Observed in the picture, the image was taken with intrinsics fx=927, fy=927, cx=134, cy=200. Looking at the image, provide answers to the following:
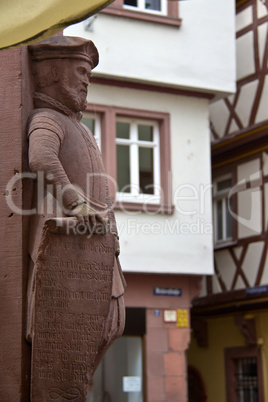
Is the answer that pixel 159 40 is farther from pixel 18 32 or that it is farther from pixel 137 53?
pixel 18 32

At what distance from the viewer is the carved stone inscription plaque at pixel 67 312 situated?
5.13 metres

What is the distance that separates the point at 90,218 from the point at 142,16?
1135 cm

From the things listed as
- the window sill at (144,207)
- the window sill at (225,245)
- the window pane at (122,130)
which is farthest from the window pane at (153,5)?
the window sill at (225,245)

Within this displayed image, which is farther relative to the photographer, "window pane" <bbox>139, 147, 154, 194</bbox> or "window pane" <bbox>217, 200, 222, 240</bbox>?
"window pane" <bbox>217, 200, 222, 240</bbox>

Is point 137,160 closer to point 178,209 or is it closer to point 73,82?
point 178,209

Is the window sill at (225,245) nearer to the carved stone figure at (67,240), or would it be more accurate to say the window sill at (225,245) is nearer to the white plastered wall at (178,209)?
the white plastered wall at (178,209)

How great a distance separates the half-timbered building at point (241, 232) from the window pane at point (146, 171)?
255cm

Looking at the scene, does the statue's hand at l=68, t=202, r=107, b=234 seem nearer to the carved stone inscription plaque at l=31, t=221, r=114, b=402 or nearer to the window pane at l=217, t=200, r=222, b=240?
the carved stone inscription plaque at l=31, t=221, r=114, b=402

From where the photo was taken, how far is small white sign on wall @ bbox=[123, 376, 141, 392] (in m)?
15.9

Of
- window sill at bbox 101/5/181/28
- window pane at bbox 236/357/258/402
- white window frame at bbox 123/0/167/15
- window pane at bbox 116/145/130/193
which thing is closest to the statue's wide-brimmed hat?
window sill at bbox 101/5/181/28

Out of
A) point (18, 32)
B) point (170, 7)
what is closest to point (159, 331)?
point (170, 7)

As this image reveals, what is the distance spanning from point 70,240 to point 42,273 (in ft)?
0.79

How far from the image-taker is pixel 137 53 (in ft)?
52.3

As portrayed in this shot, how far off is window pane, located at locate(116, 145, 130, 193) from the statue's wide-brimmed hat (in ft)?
34.0
